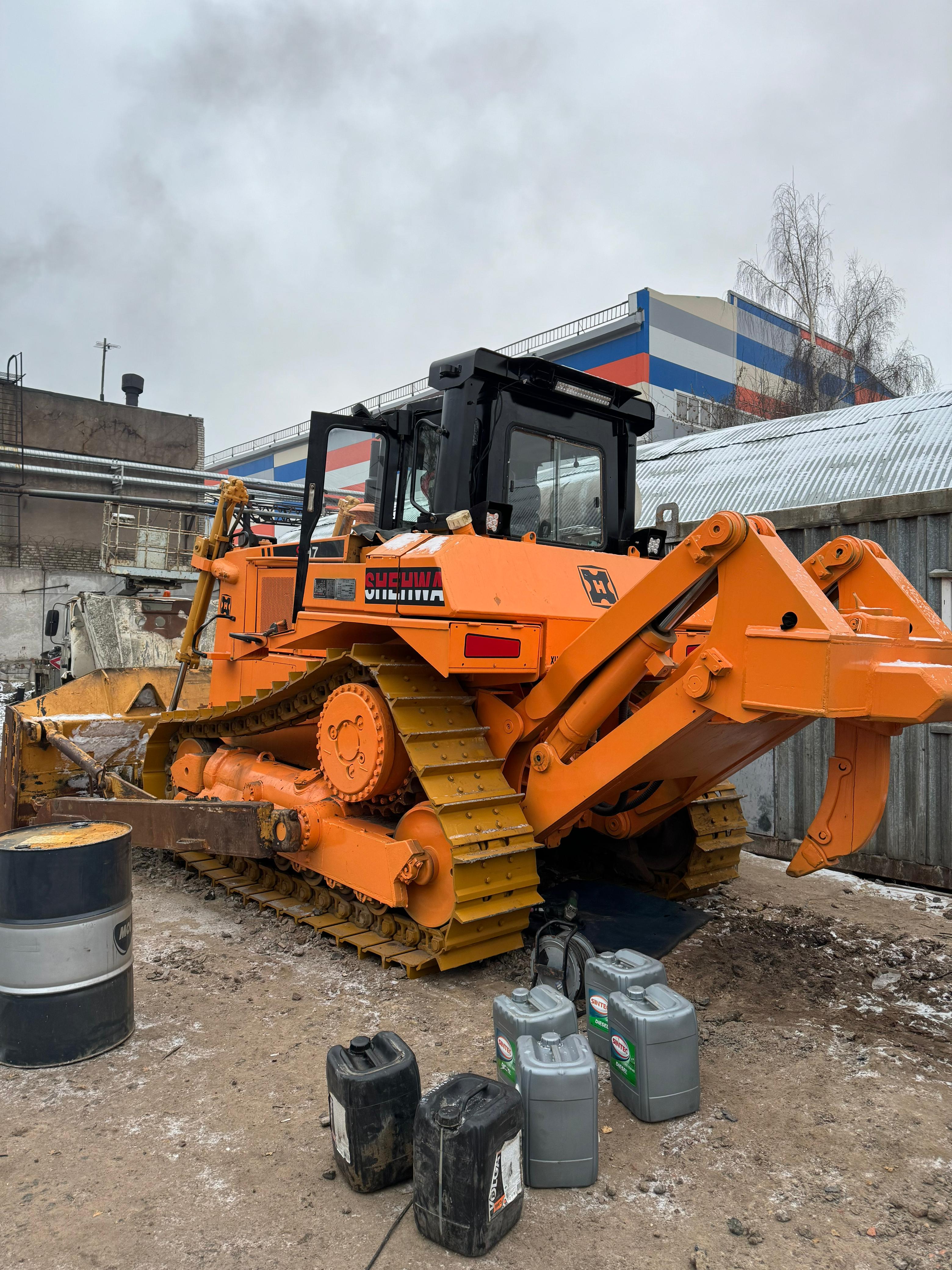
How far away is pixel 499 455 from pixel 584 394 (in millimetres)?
797

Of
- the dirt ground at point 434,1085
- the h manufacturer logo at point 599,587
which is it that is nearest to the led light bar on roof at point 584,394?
the h manufacturer logo at point 599,587

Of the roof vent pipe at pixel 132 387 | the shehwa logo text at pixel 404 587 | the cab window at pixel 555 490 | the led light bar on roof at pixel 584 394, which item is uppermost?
the roof vent pipe at pixel 132 387

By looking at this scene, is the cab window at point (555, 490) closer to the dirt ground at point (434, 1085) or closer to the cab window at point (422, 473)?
the cab window at point (422, 473)

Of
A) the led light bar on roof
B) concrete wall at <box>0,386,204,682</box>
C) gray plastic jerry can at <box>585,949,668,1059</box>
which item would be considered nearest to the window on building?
concrete wall at <box>0,386,204,682</box>

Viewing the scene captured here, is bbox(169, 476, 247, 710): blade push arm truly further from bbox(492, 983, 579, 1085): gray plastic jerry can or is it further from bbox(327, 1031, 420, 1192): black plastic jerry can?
bbox(327, 1031, 420, 1192): black plastic jerry can

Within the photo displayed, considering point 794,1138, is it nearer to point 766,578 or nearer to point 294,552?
point 766,578

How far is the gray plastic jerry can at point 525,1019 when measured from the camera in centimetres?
300

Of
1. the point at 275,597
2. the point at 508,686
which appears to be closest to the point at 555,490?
the point at 508,686

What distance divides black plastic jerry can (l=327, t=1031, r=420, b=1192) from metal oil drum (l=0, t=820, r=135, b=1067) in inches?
52.2

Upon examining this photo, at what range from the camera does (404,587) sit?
14.4 feet

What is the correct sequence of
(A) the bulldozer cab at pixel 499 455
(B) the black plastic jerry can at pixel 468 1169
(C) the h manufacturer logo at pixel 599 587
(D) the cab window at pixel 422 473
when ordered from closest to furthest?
(B) the black plastic jerry can at pixel 468 1169 → (A) the bulldozer cab at pixel 499 455 → (C) the h manufacturer logo at pixel 599 587 → (D) the cab window at pixel 422 473

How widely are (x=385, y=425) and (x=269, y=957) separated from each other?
9.94 ft

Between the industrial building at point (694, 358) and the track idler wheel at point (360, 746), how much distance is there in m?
17.0

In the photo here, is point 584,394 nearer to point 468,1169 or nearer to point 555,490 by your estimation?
point 555,490
